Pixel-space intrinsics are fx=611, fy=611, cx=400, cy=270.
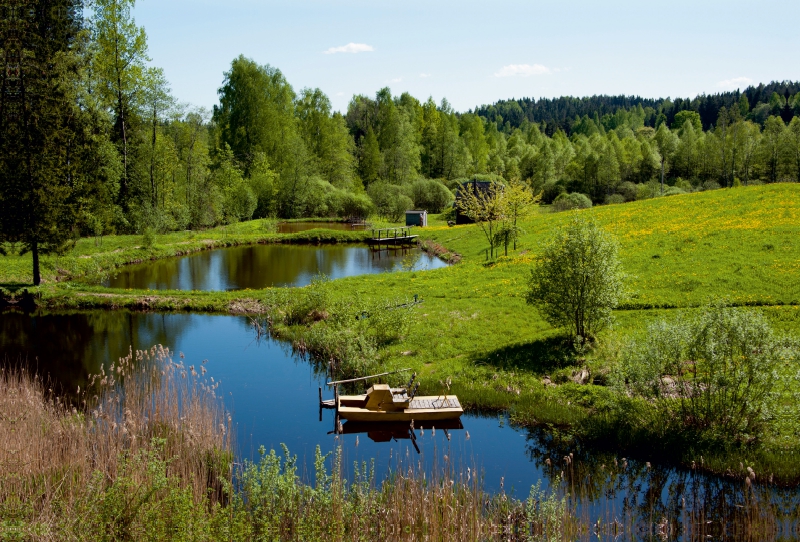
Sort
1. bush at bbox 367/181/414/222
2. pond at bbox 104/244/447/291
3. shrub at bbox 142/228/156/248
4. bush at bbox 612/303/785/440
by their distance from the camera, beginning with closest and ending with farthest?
→ bush at bbox 612/303/785/440
pond at bbox 104/244/447/291
shrub at bbox 142/228/156/248
bush at bbox 367/181/414/222

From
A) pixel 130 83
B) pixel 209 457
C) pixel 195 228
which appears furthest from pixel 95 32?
pixel 209 457

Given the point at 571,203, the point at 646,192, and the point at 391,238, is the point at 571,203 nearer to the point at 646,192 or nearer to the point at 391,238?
the point at 646,192

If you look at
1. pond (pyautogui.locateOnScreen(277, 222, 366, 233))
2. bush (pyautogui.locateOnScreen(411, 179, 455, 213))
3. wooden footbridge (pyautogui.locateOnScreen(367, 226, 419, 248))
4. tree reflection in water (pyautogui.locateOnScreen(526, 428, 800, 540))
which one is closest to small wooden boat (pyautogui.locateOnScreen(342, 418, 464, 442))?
tree reflection in water (pyautogui.locateOnScreen(526, 428, 800, 540))

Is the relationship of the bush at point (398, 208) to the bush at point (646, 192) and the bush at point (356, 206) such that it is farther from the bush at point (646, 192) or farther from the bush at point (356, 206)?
the bush at point (646, 192)

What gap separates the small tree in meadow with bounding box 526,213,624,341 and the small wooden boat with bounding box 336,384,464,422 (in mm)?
5987

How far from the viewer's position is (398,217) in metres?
79.8

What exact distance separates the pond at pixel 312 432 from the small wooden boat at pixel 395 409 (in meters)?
0.48

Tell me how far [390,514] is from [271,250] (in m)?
49.0

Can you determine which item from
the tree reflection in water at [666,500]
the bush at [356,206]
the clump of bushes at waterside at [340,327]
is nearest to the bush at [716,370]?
the tree reflection in water at [666,500]

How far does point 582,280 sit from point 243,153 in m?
72.8

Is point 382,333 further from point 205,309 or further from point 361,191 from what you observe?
point 361,191

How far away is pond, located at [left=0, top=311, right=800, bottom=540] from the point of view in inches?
535

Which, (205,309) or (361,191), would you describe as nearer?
(205,309)

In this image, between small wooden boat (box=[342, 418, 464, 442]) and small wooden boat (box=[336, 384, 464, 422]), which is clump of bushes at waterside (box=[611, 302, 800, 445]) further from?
small wooden boat (box=[342, 418, 464, 442])
